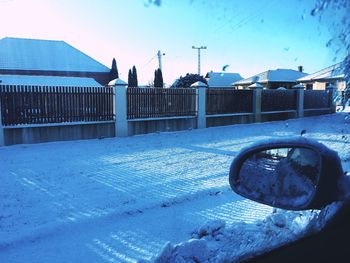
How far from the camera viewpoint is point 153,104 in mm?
12641

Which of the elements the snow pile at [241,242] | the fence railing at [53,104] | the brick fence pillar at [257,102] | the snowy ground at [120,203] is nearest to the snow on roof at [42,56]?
the fence railing at [53,104]

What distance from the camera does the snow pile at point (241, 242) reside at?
82.2 inches

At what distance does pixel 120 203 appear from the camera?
14.9 ft

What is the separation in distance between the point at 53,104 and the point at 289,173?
9782mm

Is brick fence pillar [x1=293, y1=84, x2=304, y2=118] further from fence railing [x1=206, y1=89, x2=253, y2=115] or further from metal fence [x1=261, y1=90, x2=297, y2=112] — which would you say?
fence railing [x1=206, y1=89, x2=253, y2=115]

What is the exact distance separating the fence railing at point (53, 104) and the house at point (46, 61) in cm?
1804

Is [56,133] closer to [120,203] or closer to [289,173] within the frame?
[120,203]

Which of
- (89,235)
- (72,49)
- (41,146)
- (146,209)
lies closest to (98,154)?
(41,146)

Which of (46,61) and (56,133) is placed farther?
(46,61)

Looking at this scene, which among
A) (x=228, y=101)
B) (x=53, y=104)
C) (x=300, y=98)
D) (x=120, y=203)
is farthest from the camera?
(x=300, y=98)

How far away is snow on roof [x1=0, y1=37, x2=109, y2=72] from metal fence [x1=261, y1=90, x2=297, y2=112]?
900 inches

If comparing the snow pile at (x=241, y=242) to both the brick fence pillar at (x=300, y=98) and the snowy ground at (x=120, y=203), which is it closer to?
the snowy ground at (x=120, y=203)

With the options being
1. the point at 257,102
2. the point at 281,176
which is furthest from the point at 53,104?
the point at 257,102

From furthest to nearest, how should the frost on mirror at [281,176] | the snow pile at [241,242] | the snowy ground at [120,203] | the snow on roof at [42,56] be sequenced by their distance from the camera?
the snow on roof at [42,56]
the snowy ground at [120,203]
the snow pile at [241,242]
the frost on mirror at [281,176]
